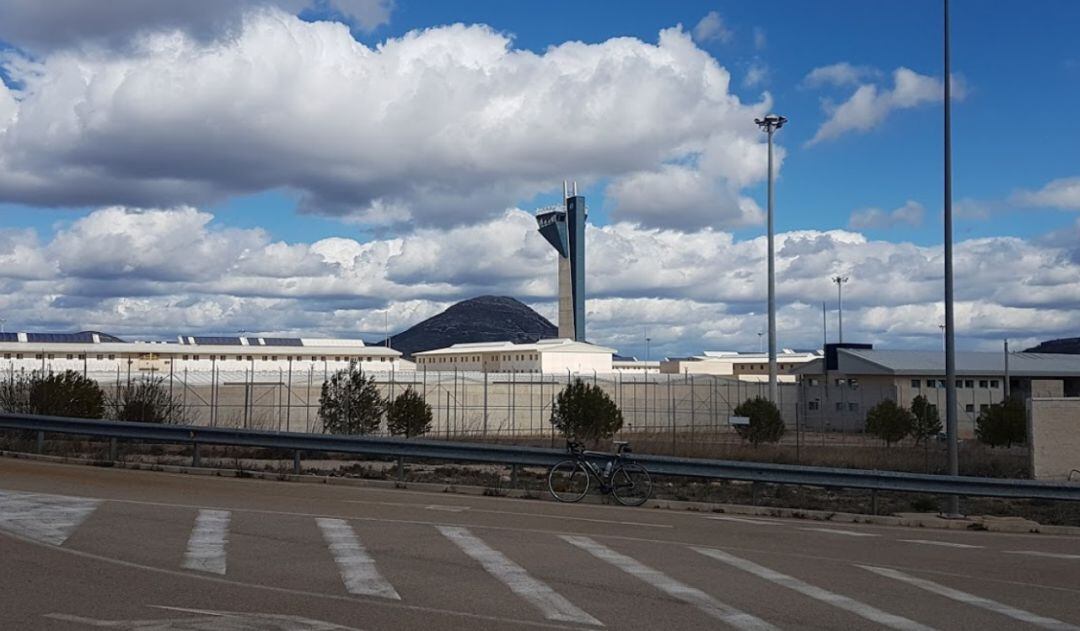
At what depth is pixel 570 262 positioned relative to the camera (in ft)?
427

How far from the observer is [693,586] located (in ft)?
35.2

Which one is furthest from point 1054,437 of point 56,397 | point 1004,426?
point 56,397

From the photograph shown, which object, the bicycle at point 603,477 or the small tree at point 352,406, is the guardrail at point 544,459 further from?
the small tree at point 352,406

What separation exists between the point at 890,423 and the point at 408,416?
24.0 m

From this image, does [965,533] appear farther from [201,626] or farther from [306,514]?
[201,626]

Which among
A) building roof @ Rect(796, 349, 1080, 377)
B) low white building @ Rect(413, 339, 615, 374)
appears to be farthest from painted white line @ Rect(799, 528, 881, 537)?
low white building @ Rect(413, 339, 615, 374)

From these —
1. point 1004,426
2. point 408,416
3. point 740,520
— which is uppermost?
point 408,416

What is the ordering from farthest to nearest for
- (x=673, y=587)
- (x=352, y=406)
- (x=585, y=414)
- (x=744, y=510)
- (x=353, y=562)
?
(x=585, y=414)
(x=352, y=406)
(x=744, y=510)
(x=353, y=562)
(x=673, y=587)

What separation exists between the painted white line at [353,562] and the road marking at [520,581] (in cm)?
115

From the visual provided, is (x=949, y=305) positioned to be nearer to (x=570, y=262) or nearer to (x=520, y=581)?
(x=520, y=581)

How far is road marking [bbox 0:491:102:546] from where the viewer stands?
1295 cm

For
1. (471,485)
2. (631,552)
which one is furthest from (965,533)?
(471,485)

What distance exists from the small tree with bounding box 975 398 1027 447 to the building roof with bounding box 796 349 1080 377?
27.2m

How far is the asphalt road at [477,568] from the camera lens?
9086 mm
